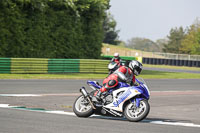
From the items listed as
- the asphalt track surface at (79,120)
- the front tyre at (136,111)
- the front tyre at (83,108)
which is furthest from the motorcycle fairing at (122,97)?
the front tyre at (83,108)

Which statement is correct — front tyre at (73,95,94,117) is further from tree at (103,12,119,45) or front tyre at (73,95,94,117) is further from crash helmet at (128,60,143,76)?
tree at (103,12,119,45)

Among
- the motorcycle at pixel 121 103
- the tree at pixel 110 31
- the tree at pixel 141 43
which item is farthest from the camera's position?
the tree at pixel 141 43

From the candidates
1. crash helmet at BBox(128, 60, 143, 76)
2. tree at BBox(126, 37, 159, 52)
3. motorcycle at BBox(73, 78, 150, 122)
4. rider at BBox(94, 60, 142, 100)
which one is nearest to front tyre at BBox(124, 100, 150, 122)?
motorcycle at BBox(73, 78, 150, 122)

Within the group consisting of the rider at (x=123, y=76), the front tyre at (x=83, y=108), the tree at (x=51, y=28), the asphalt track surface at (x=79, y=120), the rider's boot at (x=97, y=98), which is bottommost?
the asphalt track surface at (x=79, y=120)

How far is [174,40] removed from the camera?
108250 millimetres

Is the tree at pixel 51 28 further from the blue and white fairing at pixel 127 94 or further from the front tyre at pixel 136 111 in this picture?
the front tyre at pixel 136 111

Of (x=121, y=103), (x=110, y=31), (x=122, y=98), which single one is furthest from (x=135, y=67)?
(x=110, y=31)

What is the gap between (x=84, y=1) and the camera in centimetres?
3562

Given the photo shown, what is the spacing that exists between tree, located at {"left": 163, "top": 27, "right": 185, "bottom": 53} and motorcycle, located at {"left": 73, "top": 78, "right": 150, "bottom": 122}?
90.5 m

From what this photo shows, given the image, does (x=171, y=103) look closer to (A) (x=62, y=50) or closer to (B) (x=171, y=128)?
(B) (x=171, y=128)

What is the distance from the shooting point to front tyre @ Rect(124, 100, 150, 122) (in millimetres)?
9375

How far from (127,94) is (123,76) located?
443 millimetres

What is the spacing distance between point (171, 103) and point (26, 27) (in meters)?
18.7

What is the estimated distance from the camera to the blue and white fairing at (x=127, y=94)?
9.53 m
